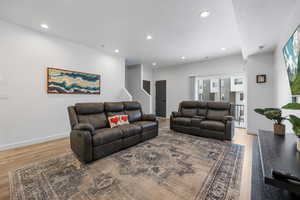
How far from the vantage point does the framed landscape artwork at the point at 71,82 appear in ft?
10.9

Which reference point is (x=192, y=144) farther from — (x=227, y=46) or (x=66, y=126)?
(x=66, y=126)

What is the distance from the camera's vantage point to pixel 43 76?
10.5ft

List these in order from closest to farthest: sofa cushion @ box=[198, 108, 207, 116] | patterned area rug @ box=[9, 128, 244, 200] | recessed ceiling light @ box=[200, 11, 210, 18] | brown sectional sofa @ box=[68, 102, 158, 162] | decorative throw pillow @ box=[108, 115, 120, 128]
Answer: patterned area rug @ box=[9, 128, 244, 200] < brown sectional sofa @ box=[68, 102, 158, 162] < recessed ceiling light @ box=[200, 11, 210, 18] < decorative throw pillow @ box=[108, 115, 120, 128] < sofa cushion @ box=[198, 108, 207, 116]

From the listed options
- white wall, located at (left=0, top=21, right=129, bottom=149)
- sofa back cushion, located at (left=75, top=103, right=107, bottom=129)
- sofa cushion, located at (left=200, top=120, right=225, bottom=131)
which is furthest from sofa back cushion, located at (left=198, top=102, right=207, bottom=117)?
white wall, located at (left=0, top=21, right=129, bottom=149)

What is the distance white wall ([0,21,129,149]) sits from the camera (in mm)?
2727

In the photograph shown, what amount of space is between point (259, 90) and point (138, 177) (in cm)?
426

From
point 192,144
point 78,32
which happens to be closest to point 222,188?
point 192,144

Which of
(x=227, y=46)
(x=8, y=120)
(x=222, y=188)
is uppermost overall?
(x=227, y=46)

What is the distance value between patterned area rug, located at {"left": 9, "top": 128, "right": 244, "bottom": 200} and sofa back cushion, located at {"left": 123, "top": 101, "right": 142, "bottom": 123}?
103 cm

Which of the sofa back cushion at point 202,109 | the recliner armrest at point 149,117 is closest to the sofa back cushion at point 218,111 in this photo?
the sofa back cushion at point 202,109

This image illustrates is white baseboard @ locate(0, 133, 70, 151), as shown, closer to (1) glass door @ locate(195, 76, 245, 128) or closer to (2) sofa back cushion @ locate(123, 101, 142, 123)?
(2) sofa back cushion @ locate(123, 101, 142, 123)

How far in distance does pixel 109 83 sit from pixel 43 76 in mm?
1899

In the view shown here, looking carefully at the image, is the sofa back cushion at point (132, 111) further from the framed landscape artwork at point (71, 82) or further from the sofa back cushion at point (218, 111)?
the sofa back cushion at point (218, 111)

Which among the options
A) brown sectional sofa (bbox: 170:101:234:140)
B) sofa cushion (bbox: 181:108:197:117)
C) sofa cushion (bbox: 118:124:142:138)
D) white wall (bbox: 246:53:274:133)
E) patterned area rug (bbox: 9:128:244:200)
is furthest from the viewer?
sofa cushion (bbox: 181:108:197:117)
